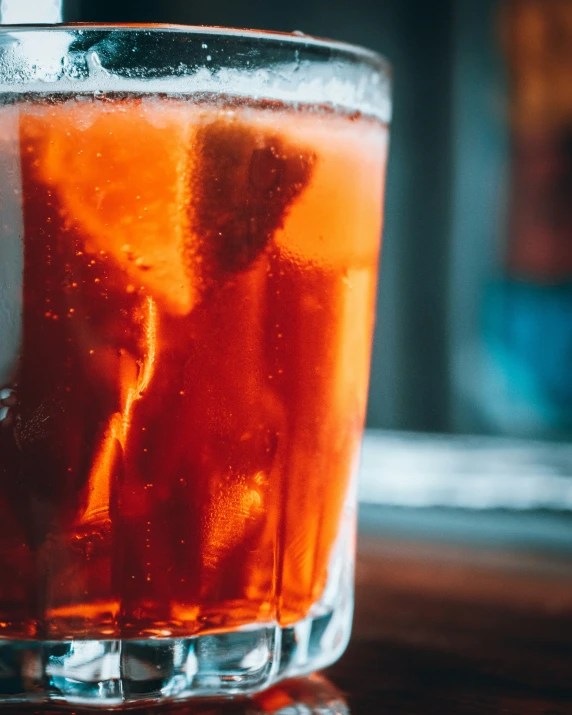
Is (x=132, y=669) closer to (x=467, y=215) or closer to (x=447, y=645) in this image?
(x=447, y=645)

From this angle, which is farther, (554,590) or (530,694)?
(554,590)

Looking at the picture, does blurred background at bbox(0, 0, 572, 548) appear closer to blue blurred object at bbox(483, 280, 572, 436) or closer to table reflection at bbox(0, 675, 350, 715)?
blue blurred object at bbox(483, 280, 572, 436)

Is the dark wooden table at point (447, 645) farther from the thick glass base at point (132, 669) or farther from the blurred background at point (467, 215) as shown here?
the blurred background at point (467, 215)

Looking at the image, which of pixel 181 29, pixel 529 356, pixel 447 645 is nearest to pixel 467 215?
pixel 529 356

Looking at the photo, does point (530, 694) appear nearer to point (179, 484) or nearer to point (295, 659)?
point (295, 659)

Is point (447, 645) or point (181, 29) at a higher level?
point (181, 29)

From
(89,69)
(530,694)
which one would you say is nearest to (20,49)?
(89,69)
